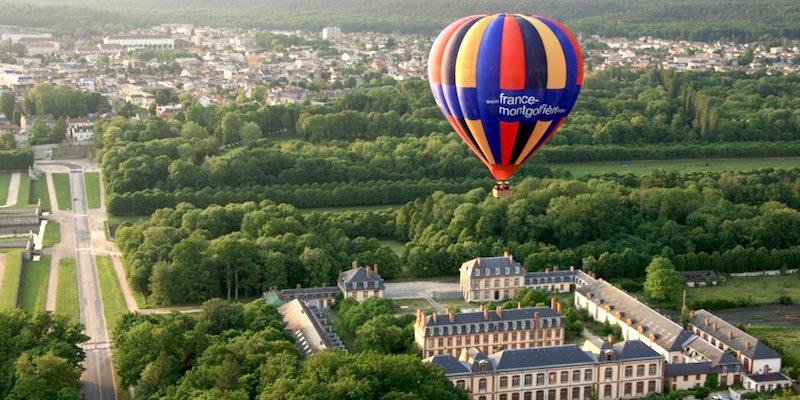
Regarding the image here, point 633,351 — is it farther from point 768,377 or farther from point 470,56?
point 470,56

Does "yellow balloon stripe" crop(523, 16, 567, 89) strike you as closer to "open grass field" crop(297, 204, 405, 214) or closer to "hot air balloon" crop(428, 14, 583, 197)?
"hot air balloon" crop(428, 14, 583, 197)

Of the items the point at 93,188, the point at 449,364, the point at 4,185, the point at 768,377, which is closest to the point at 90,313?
the point at 449,364

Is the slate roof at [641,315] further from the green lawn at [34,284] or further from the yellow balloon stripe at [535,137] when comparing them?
the green lawn at [34,284]

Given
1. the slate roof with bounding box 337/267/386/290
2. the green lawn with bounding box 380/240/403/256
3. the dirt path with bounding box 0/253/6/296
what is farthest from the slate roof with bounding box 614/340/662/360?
the dirt path with bounding box 0/253/6/296

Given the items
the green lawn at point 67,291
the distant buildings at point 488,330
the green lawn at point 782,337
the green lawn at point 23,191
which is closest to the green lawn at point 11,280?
the green lawn at point 67,291

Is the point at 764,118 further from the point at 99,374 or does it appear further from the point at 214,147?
the point at 99,374

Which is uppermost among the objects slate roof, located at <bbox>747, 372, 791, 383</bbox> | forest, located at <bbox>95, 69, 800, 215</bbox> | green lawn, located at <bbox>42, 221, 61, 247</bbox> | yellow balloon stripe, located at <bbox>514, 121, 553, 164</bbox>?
yellow balloon stripe, located at <bbox>514, 121, 553, 164</bbox>
